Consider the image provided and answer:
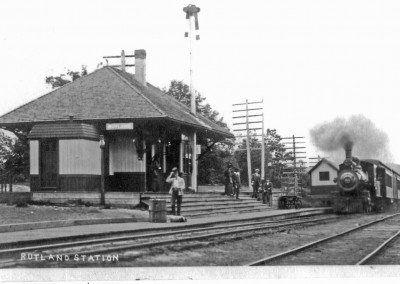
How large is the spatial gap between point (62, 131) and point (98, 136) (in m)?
1.35

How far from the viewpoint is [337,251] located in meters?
11.1

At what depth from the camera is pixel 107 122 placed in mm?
21234

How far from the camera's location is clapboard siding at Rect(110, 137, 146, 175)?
71.5 ft

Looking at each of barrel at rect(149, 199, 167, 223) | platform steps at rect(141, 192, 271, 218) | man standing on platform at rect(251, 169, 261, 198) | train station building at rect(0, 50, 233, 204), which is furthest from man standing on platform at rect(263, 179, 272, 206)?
barrel at rect(149, 199, 167, 223)

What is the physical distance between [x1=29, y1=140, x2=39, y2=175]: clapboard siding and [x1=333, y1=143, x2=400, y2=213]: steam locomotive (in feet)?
43.0

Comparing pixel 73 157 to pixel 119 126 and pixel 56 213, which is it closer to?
pixel 119 126

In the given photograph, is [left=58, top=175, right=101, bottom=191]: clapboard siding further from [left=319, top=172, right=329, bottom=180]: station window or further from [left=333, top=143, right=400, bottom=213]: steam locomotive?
[left=319, top=172, right=329, bottom=180]: station window

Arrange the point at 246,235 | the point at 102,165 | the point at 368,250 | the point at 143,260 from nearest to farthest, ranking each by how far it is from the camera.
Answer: the point at 143,260, the point at 368,250, the point at 246,235, the point at 102,165

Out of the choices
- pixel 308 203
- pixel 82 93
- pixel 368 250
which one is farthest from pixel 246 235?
pixel 308 203

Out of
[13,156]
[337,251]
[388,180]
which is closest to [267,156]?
[388,180]

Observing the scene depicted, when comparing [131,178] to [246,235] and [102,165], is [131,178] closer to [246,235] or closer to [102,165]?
[102,165]

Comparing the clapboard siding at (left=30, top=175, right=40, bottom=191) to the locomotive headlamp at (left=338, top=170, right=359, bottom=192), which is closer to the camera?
the clapboard siding at (left=30, top=175, right=40, bottom=191)

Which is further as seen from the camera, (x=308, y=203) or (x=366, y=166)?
(x=308, y=203)

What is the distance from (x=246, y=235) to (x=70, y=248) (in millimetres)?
4992
